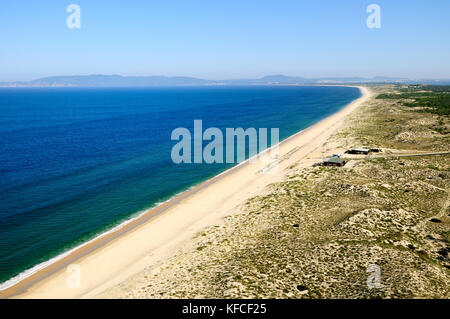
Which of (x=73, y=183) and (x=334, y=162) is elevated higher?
(x=334, y=162)

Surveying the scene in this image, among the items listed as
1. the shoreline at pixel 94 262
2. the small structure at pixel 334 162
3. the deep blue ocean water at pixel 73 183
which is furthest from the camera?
the small structure at pixel 334 162

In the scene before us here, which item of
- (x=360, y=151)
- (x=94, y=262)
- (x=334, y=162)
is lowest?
(x=94, y=262)

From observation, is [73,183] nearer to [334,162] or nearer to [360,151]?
[334,162]

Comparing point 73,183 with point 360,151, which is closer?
point 73,183

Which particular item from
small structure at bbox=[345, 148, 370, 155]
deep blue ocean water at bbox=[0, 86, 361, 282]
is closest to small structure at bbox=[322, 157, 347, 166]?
small structure at bbox=[345, 148, 370, 155]

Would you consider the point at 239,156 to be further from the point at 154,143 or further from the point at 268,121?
the point at 268,121

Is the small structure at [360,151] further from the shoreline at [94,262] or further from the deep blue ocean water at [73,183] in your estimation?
the shoreline at [94,262]

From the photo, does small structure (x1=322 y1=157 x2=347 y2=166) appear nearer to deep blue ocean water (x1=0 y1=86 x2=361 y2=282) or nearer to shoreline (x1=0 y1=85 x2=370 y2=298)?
deep blue ocean water (x1=0 y1=86 x2=361 y2=282)

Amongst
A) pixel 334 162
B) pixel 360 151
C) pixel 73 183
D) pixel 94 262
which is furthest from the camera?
pixel 360 151

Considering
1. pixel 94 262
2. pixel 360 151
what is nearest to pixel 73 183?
pixel 94 262

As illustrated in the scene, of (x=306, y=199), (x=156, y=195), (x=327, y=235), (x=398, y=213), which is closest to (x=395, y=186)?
(x=398, y=213)

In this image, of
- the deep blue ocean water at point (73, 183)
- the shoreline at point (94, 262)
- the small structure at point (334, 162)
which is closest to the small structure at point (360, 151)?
the small structure at point (334, 162)
